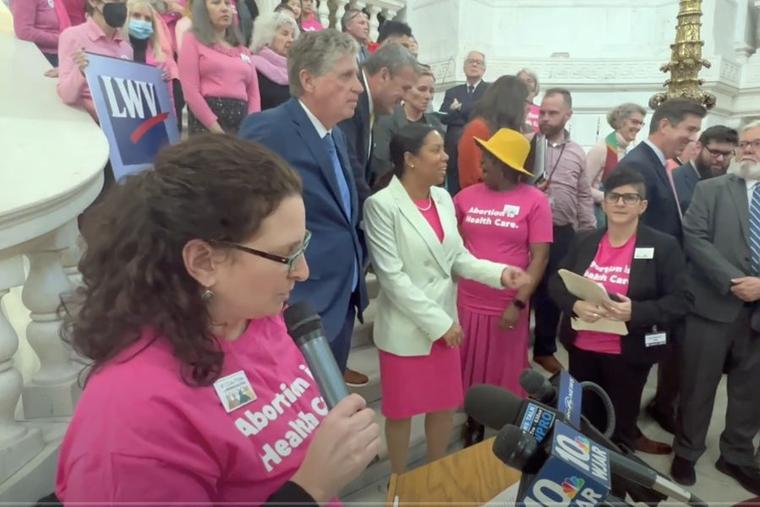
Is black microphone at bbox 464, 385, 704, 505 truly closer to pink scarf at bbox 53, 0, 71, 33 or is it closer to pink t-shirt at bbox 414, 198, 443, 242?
pink t-shirt at bbox 414, 198, 443, 242

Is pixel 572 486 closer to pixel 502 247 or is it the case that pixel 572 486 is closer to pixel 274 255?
pixel 274 255

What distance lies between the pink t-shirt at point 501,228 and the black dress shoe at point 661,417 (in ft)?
4.58

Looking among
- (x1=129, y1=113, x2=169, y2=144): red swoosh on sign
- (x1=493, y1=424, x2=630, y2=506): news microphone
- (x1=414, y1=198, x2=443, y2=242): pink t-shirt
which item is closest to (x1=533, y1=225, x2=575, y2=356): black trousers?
(x1=414, y1=198, x2=443, y2=242): pink t-shirt

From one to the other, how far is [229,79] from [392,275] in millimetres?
1766

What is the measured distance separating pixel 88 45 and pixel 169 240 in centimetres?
266

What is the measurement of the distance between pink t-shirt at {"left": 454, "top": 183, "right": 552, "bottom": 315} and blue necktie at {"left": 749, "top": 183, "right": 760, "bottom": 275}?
923mm

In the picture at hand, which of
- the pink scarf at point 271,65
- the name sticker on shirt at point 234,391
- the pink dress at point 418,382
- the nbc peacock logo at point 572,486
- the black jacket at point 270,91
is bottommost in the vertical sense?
the pink dress at point 418,382

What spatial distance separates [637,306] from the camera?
2.54 meters

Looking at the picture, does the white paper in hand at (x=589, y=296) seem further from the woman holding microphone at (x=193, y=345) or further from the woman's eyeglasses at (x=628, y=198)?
the woman holding microphone at (x=193, y=345)

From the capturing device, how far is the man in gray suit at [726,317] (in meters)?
2.73

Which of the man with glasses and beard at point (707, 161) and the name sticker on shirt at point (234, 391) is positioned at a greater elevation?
the man with glasses and beard at point (707, 161)

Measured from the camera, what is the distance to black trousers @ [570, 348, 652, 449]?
2.69 meters

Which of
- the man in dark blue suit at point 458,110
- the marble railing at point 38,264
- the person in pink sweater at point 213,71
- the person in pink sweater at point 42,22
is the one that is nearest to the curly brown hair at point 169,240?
the marble railing at point 38,264

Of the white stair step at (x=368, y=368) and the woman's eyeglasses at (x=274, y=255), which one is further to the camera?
the white stair step at (x=368, y=368)
